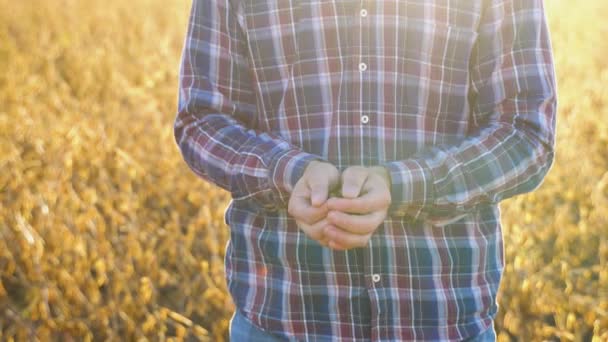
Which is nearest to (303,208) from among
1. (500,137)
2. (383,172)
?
(383,172)

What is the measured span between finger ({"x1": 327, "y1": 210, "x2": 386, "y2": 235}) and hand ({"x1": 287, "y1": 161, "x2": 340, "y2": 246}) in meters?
0.02

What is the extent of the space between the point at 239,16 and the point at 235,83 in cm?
13

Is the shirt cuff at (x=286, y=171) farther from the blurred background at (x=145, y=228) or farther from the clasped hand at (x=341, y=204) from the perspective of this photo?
the blurred background at (x=145, y=228)

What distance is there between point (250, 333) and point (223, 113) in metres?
0.42

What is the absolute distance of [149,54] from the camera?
7.27 metres

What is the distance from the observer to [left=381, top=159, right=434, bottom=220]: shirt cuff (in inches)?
57.8

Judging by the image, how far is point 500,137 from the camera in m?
1.54

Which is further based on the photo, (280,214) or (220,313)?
(220,313)

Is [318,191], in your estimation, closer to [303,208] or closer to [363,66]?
[303,208]

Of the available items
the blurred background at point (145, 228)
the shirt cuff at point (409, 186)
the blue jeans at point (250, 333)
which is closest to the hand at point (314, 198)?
the shirt cuff at point (409, 186)

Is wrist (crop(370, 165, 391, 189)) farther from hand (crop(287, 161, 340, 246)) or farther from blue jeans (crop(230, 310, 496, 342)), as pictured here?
blue jeans (crop(230, 310, 496, 342))

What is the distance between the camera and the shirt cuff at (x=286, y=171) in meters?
1.49

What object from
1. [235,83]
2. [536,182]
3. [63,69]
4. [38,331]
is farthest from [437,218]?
[63,69]

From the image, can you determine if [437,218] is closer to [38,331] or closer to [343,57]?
[343,57]
